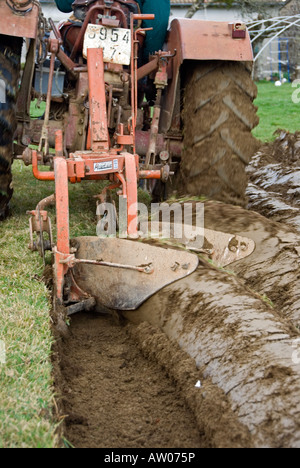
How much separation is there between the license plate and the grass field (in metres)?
1.28

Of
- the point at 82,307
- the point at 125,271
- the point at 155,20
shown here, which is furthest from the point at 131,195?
the point at 155,20

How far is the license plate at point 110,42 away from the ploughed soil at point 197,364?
1450mm

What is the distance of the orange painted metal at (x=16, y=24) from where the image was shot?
13.5 ft

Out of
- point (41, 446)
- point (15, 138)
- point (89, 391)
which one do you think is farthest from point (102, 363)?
point (15, 138)

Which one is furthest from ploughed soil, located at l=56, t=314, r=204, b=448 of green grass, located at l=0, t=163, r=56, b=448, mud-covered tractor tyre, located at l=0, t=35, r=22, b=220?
mud-covered tractor tyre, located at l=0, t=35, r=22, b=220

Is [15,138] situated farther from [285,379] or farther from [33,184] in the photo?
[285,379]

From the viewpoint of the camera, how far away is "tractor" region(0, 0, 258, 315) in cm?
350

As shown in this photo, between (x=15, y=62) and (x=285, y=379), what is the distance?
304 centimetres

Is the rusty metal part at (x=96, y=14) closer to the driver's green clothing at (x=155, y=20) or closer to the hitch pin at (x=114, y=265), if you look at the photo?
the driver's green clothing at (x=155, y=20)

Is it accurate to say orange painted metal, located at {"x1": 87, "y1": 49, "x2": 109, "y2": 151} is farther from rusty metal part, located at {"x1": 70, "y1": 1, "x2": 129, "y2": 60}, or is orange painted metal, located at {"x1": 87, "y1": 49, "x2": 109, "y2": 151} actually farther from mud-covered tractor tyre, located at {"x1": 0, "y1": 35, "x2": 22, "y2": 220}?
mud-covered tractor tyre, located at {"x1": 0, "y1": 35, "x2": 22, "y2": 220}

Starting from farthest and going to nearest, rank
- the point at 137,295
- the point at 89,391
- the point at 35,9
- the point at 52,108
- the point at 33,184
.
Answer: the point at 33,184
the point at 52,108
the point at 35,9
the point at 137,295
the point at 89,391

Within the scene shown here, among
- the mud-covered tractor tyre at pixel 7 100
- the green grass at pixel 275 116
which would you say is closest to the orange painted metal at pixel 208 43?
the mud-covered tractor tyre at pixel 7 100

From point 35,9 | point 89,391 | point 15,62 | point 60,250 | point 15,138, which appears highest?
point 35,9

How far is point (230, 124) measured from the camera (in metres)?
4.47
